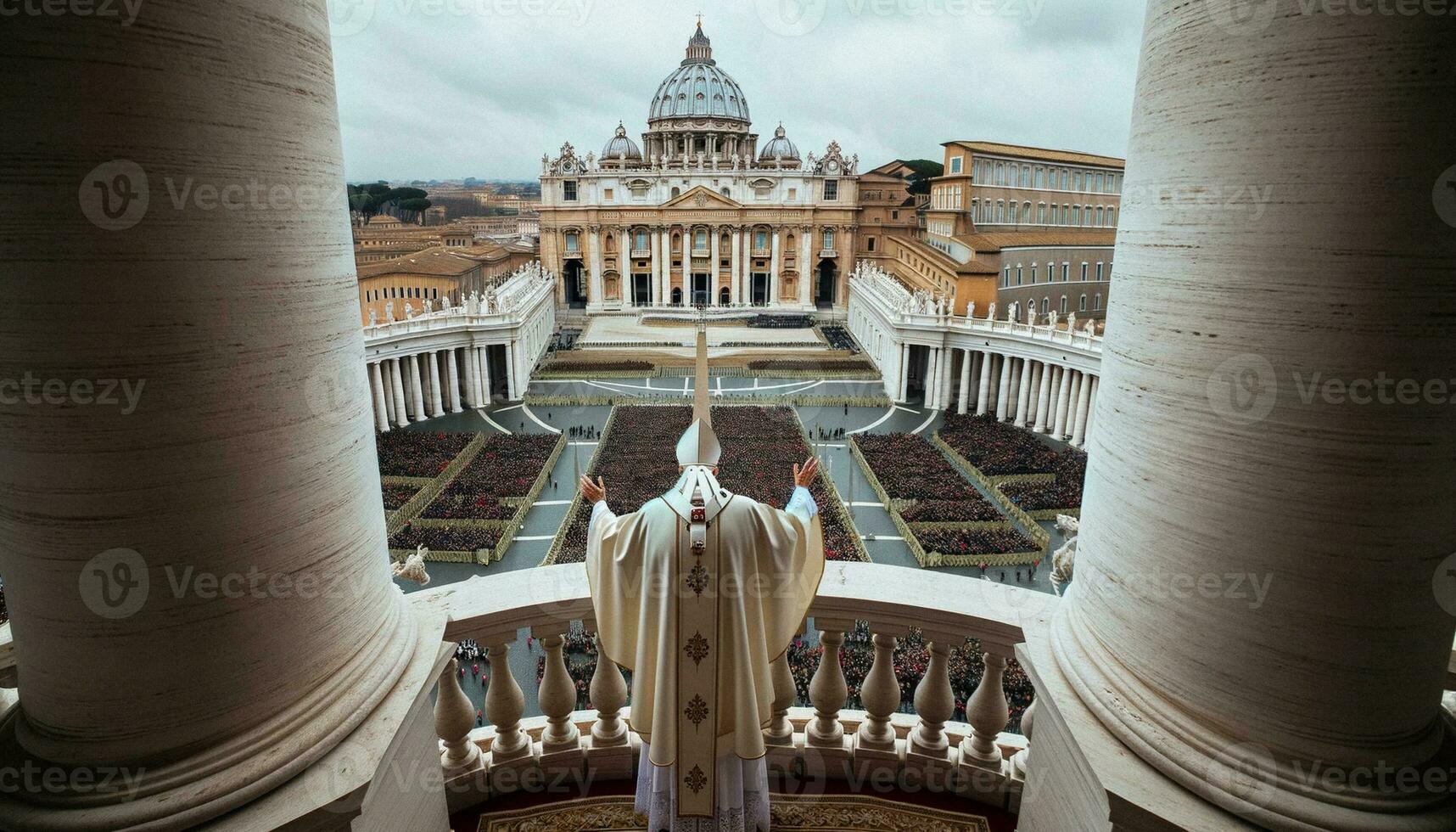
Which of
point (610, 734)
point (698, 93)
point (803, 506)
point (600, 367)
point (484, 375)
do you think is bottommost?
point (600, 367)

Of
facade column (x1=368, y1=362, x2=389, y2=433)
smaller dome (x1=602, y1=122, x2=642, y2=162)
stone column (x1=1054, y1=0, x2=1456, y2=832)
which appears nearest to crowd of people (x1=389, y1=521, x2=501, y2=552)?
facade column (x1=368, y1=362, x2=389, y2=433)

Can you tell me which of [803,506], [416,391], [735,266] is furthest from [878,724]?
[735,266]

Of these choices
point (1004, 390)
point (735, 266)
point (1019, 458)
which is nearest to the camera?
point (1019, 458)

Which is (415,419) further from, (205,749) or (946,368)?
(205,749)

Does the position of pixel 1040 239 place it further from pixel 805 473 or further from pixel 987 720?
pixel 805 473

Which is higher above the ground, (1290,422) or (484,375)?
(1290,422)

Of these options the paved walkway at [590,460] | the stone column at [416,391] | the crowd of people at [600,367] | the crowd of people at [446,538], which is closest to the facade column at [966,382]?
the paved walkway at [590,460]

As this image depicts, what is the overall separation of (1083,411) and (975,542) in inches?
545

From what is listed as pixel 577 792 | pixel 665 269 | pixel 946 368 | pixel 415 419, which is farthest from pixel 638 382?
pixel 577 792

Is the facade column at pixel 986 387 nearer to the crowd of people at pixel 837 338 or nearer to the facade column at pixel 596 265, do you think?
the crowd of people at pixel 837 338

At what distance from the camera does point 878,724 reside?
5.17 m

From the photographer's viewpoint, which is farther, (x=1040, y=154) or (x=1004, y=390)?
(x=1040, y=154)

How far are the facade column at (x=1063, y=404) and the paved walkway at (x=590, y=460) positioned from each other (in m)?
0.92

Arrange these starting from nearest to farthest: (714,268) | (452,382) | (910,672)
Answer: (910,672) → (452,382) → (714,268)
